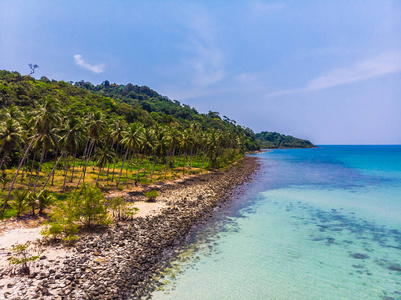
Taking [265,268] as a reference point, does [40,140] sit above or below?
above

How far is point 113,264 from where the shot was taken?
56.1 feet

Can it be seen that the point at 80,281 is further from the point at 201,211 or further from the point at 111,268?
the point at 201,211

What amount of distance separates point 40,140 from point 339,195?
59.8m

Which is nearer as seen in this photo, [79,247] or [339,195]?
[79,247]

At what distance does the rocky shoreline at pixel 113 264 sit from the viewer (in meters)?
13.8

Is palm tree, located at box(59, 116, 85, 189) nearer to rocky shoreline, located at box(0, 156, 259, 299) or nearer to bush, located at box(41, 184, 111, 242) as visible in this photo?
bush, located at box(41, 184, 111, 242)

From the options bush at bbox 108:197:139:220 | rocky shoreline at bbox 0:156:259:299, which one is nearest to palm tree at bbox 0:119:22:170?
bush at bbox 108:197:139:220

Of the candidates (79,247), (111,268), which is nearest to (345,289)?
(111,268)

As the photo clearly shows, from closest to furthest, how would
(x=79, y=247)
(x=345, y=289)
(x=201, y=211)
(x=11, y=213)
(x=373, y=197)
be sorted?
(x=345, y=289) → (x=79, y=247) → (x=11, y=213) → (x=201, y=211) → (x=373, y=197)

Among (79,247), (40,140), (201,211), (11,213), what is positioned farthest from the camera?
(201,211)

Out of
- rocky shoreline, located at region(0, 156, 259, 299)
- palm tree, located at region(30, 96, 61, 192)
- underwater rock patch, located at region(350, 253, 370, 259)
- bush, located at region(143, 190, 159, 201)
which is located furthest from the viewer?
bush, located at region(143, 190, 159, 201)

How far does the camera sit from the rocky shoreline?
13758 millimetres

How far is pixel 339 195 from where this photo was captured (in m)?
48.9

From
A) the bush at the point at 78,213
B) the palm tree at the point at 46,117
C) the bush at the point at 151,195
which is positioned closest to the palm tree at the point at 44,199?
the bush at the point at 78,213
